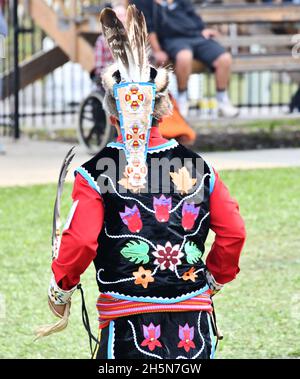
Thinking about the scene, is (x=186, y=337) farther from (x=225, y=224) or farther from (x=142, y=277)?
(x=225, y=224)

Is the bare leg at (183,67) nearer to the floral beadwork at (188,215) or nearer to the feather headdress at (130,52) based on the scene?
the feather headdress at (130,52)

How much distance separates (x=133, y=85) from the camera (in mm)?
4805

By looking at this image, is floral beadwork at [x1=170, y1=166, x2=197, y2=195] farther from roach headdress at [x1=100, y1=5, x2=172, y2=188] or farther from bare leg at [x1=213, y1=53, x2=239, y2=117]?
bare leg at [x1=213, y1=53, x2=239, y2=117]

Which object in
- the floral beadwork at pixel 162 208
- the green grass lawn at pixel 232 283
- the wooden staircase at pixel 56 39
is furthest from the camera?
the wooden staircase at pixel 56 39

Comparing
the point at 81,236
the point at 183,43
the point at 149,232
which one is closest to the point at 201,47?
the point at 183,43

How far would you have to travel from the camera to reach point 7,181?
1215cm

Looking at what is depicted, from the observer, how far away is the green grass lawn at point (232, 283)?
695 cm

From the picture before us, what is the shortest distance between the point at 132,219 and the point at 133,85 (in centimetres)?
52

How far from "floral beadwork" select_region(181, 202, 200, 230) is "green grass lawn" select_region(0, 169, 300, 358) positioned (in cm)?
210

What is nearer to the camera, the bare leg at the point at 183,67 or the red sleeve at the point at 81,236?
the red sleeve at the point at 81,236

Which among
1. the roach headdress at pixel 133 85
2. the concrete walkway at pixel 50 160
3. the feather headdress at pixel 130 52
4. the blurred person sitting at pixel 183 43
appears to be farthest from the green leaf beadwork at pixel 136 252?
the blurred person sitting at pixel 183 43

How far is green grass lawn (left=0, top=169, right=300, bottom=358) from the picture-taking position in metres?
6.95

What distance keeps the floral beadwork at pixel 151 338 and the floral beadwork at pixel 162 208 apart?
1.33 feet

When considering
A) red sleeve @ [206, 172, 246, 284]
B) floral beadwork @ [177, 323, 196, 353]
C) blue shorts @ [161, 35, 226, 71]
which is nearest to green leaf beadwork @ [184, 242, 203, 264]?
red sleeve @ [206, 172, 246, 284]
